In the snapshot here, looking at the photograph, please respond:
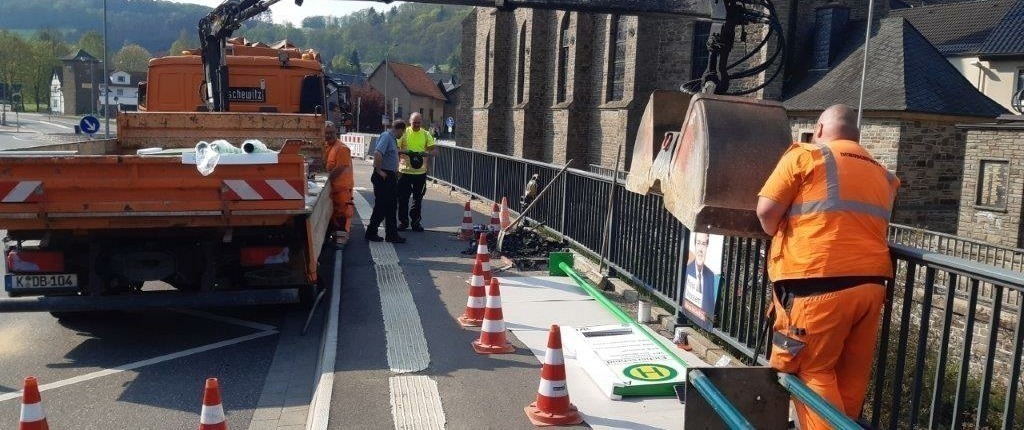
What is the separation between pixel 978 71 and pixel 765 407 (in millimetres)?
39383

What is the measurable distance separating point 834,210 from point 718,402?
3.29ft

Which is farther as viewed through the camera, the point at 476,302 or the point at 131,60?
the point at 131,60

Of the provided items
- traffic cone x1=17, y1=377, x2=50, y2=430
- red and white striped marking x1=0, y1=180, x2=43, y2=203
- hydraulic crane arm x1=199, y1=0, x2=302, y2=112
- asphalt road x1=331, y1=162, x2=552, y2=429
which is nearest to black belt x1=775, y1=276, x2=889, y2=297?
asphalt road x1=331, y1=162, x2=552, y2=429

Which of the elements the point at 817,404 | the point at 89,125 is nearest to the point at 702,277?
the point at 817,404

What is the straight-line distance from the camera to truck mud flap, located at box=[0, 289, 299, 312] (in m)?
6.58

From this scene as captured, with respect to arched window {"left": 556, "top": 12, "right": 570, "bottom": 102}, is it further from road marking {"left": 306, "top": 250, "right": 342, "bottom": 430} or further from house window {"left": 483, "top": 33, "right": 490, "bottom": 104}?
road marking {"left": 306, "top": 250, "right": 342, "bottom": 430}

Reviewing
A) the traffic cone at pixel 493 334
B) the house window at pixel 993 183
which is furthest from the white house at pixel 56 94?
the traffic cone at pixel 493 334

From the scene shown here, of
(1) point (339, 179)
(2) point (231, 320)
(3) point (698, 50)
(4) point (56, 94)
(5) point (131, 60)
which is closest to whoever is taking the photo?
(2) point (231, 320)

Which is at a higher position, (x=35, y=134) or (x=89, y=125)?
(x=89, y=125)

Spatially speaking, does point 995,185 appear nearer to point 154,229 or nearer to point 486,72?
point 154,229

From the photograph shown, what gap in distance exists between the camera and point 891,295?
157 inches

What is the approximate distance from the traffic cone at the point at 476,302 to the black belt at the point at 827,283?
3834 mm

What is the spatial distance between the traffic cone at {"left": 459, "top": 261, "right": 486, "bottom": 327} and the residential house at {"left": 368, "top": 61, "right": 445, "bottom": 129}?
266ft

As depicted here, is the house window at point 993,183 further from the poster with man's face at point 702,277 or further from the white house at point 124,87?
the white house at point 124,87
